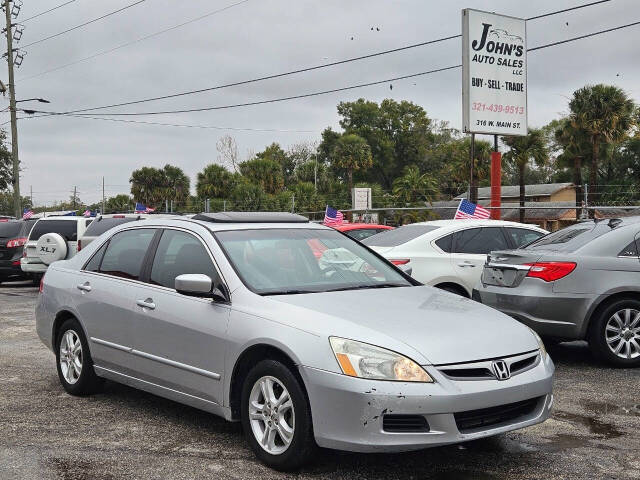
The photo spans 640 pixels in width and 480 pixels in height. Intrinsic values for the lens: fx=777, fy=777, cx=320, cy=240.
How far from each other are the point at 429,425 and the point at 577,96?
129 ft

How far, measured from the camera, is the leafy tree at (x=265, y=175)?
2084 inches

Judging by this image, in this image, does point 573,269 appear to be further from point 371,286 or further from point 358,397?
point 358,397

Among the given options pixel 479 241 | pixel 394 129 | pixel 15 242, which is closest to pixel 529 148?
pixel 15 242

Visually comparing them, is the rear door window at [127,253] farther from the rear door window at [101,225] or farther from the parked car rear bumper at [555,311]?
the rear door window at [101,225]

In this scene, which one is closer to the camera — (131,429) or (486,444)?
(486,444)

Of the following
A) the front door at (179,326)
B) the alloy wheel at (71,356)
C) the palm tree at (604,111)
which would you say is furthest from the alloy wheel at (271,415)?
the palm tree at (604,111)

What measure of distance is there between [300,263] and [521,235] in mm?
5769

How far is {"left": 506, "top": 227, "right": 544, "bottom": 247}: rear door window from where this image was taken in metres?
10.4

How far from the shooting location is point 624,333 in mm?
7652

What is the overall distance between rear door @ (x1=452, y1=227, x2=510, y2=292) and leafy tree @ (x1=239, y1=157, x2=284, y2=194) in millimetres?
42912

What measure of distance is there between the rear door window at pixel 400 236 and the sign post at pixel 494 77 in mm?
9352

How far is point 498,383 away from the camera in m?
4.23

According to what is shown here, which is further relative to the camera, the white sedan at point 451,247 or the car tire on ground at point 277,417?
the white sedan at point 451,247

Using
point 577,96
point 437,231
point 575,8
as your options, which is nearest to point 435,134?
point 577,96
